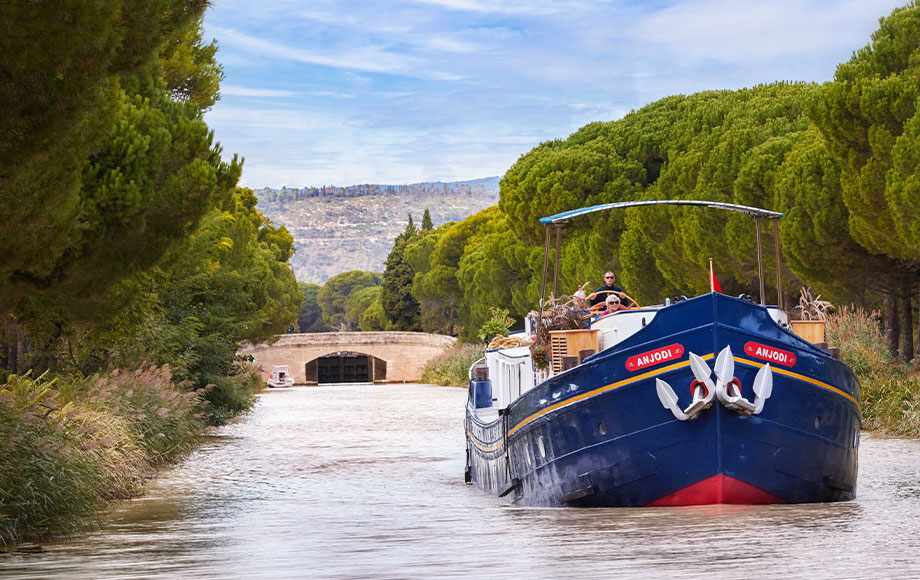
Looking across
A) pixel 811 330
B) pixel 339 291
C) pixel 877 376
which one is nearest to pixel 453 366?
pixel 877 376

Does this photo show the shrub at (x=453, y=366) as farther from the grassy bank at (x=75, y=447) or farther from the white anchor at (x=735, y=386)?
the white anchor at (x=735, y=386)

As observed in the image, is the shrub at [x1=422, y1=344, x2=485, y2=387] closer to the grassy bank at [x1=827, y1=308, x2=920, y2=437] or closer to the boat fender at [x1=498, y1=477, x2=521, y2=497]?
the grassy bank at [x1=827, y1=308, x2=920, y2=437]

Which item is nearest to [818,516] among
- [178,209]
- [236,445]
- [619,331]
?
[619,331]

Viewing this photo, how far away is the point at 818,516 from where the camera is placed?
37.2 feet

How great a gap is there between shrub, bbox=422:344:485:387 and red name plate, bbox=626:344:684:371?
4023 centimetres

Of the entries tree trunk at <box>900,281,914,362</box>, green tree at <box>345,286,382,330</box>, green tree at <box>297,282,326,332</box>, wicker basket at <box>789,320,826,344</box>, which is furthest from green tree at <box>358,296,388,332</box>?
wicker basket at <box>789,320,826,344</box>

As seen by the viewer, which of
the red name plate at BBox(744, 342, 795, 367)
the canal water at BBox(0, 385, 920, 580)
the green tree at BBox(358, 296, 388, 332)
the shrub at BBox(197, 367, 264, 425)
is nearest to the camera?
the canal water at BBox(0, 385, 920, 580)

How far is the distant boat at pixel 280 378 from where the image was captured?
2904 inches

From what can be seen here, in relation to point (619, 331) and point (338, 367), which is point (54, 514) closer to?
point (619, 331)

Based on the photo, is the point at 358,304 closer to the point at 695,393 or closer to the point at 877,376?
the point at 877,376

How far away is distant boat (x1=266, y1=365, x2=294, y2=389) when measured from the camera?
73769 mm

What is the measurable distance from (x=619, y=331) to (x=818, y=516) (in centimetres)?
278

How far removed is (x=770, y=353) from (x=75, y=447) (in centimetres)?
746

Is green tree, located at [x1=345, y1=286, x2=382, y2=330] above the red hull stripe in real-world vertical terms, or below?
above
